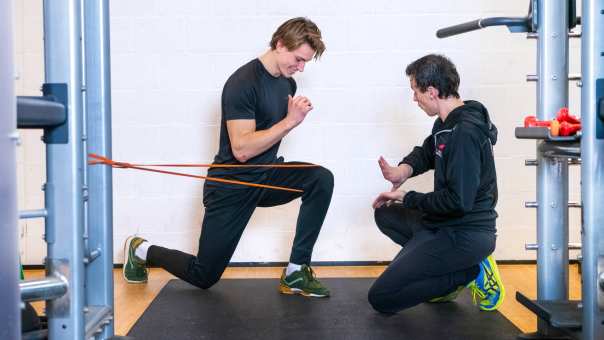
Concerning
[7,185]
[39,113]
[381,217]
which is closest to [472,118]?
[381,217]

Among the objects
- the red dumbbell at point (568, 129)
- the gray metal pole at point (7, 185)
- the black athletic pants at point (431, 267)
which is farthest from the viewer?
the black athletic pants at point (431, 267)

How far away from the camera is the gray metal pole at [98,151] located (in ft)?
7.20

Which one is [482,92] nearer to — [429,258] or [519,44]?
[519,44]

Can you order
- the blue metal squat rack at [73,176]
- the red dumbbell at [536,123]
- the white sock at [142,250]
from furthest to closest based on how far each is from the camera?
the white sock at [142,250] < the red dumbbell at [536,123] < the blue metal squat rack at [73,176]

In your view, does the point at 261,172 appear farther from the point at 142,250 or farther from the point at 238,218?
the point at 142,250

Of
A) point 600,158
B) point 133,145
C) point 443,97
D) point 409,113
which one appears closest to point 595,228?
point 600,158

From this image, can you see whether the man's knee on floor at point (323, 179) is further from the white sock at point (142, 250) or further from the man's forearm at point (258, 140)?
the white sock at point (142, 250)

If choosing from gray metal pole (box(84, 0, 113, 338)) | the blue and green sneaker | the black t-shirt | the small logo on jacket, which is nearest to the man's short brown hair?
the black t-shirt

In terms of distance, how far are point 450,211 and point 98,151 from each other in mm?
1429

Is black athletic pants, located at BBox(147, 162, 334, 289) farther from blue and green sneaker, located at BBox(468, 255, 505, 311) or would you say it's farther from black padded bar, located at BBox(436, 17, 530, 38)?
black padded bar, located at BBox(436, 17, 530, 38)

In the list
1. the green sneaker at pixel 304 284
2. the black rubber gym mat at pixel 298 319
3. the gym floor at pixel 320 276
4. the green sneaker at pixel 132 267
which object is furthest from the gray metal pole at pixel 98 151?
the green sneaker at pixel 132 267

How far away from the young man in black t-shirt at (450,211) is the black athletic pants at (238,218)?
22.1 inches

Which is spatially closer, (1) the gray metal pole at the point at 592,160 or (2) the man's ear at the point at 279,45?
(1) the gray metal pole at the point at 592,160

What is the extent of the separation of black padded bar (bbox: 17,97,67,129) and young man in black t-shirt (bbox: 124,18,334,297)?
169 centimetres
